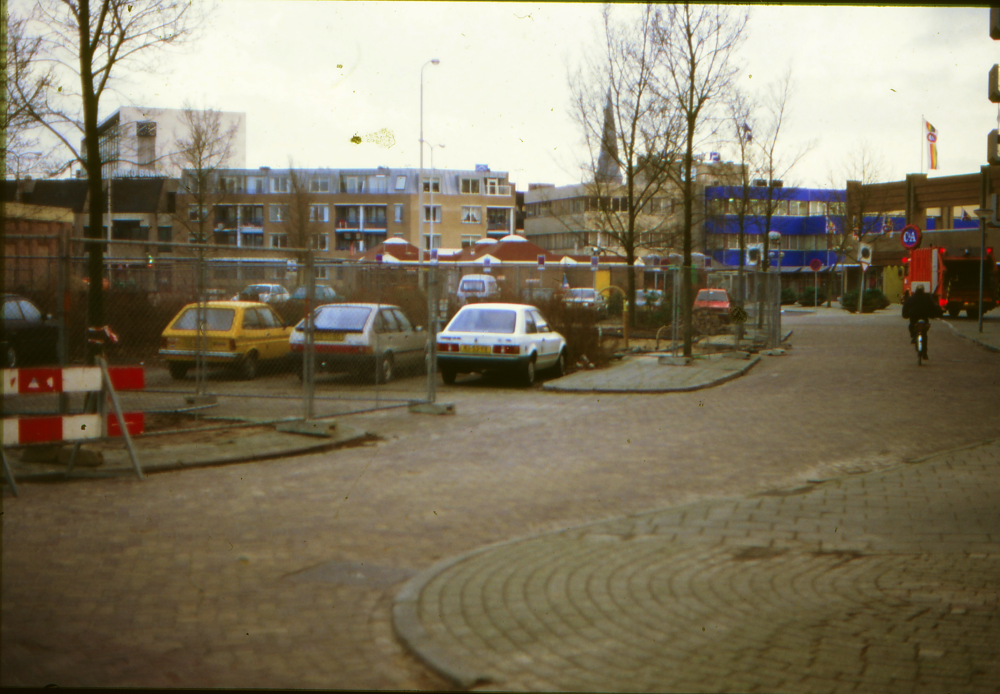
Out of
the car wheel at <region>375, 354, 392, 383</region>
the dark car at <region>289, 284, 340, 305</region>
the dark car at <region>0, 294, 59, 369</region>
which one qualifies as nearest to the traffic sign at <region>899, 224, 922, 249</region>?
the car wheel at <region>375, 354, 392, 383</region>

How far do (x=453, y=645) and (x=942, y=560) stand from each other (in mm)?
3365

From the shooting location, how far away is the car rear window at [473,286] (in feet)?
75.3

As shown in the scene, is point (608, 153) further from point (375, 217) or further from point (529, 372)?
point (375, 217)

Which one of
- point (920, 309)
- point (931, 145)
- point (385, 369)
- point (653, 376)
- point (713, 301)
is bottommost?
point (653, 376)

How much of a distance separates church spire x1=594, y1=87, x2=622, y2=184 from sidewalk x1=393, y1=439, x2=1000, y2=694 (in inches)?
929

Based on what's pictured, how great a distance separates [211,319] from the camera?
39.0 ft

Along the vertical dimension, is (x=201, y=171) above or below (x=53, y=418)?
above

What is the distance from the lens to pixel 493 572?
5.35 metres

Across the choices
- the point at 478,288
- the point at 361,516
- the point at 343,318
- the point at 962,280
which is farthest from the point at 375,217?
the point at 361,516

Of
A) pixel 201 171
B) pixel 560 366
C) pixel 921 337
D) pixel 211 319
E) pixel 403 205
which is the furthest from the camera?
pixel 403 205

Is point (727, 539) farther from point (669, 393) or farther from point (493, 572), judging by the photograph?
point (669, 393)

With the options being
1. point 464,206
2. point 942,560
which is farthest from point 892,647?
point 464,206

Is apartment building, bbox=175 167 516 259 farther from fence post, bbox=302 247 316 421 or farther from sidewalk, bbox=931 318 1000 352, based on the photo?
fence post, bbox=302 247 316 421

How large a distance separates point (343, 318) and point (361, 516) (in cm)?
580
